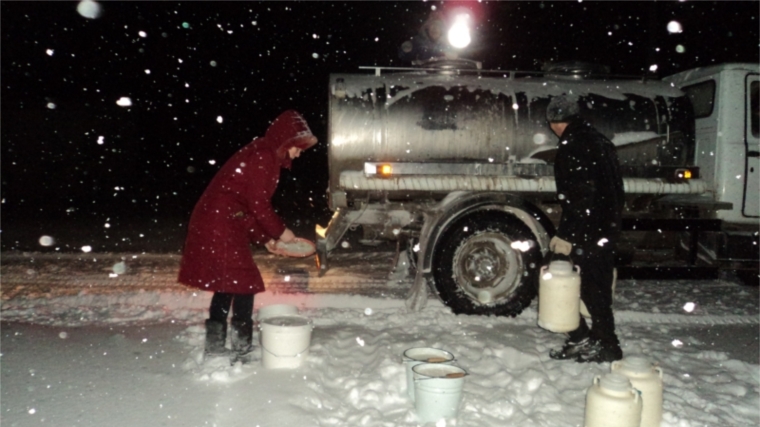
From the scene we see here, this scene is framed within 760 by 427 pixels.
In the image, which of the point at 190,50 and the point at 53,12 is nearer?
the point at 53,12

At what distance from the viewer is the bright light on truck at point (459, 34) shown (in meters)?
6.95

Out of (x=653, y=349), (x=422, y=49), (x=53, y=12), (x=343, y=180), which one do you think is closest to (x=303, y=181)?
(x=53, y=12)

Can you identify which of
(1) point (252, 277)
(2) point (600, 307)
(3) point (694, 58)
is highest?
(3) point (694, 58)

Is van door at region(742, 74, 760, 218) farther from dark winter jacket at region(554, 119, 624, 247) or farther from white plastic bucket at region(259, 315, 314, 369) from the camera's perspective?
white plastic bucket at region(259, 315, 314, 369)

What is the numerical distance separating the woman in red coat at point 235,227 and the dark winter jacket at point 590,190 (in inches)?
78.6

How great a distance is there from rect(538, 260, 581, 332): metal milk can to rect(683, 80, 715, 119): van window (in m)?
3.39

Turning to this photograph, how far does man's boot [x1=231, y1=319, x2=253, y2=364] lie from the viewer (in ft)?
13.3

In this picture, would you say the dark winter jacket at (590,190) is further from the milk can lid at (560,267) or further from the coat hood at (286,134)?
the coat hood at (286,134)

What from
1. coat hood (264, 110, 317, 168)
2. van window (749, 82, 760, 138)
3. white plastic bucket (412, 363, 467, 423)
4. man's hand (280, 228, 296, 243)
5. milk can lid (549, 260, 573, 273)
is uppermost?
van window (749, 82, 760, 138)

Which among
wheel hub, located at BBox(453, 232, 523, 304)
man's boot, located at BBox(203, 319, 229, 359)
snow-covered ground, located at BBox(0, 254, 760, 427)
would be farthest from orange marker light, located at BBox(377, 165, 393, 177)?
man's boot, located at BBox(203, 319, 229, 359)

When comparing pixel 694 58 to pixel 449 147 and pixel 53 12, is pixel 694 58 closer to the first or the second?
A: pixel 449 147

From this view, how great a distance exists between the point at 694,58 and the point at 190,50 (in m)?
19.9

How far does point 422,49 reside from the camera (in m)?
7.49

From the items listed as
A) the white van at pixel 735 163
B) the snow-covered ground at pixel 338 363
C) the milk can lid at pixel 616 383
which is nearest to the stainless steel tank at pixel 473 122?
the white van at pixel 735 163
